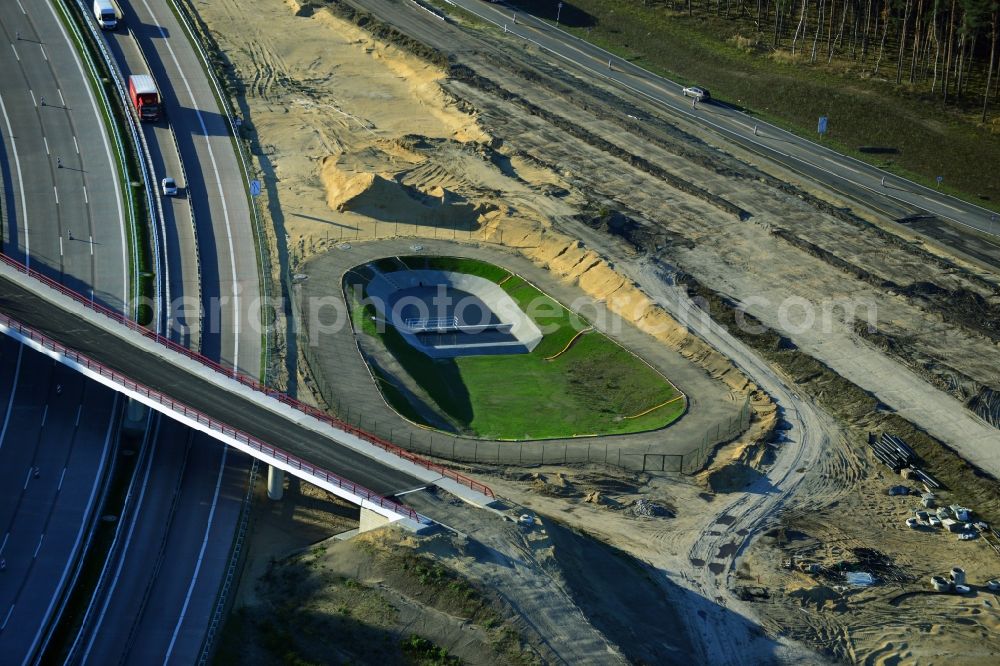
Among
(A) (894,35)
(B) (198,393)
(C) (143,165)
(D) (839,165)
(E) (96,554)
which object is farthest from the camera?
(A) (894,35)

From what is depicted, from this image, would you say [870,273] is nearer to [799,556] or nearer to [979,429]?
[979,429]

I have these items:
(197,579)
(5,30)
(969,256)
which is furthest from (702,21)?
(197,579)

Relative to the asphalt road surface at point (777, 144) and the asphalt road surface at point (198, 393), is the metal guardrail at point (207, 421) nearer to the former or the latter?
the asphalt road surface at point (198, 393)

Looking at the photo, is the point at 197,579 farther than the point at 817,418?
No

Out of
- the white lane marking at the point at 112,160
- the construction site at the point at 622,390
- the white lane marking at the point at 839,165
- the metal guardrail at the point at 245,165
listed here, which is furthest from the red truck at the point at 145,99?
the white lane marking at the point at 839,165

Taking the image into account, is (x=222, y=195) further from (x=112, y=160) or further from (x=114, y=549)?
(x=114, y=549)

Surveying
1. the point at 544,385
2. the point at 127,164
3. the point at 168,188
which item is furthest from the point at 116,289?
the point at 544,385
